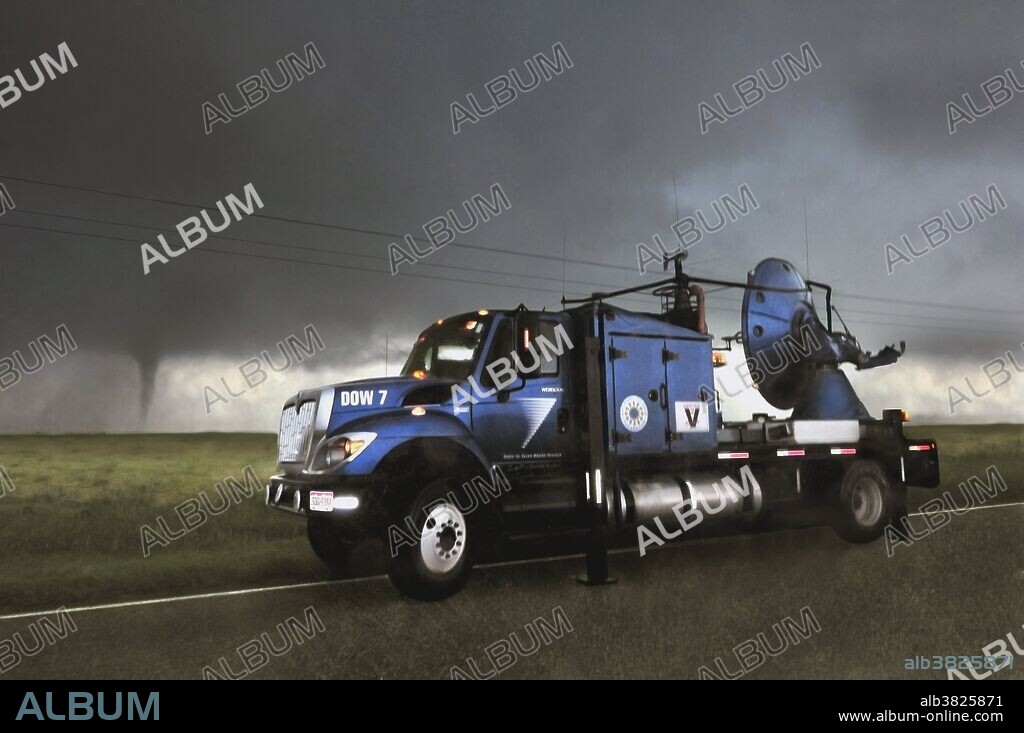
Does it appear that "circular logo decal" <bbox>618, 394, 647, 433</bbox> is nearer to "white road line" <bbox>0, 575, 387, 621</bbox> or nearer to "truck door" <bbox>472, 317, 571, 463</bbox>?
"truck door" <bbox>472, 317, 571, 463</bbox>

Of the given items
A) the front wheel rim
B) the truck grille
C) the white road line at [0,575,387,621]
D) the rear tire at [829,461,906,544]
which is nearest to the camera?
the white road line at [0,575,387,621]

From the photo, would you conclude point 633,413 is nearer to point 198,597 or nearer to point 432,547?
point 432,547

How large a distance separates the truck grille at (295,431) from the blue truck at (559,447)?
0.03 meters

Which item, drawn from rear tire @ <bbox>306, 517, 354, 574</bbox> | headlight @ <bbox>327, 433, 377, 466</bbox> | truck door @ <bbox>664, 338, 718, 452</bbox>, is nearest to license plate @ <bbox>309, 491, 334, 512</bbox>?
headlight @ <bbox>327, 433, 377, 466</bbox>

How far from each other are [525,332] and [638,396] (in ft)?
6.77

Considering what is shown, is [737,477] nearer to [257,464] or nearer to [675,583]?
[675,583]

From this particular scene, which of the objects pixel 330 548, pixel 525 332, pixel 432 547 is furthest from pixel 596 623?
pixel 330 548

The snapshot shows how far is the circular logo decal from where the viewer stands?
367 inches

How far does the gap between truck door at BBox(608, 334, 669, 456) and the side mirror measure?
4.33ft

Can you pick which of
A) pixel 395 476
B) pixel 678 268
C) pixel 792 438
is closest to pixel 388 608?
pixel 395 476

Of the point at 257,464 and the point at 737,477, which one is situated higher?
the point at 257,464

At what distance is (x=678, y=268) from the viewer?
1244 cm

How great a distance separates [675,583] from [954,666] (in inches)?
124
